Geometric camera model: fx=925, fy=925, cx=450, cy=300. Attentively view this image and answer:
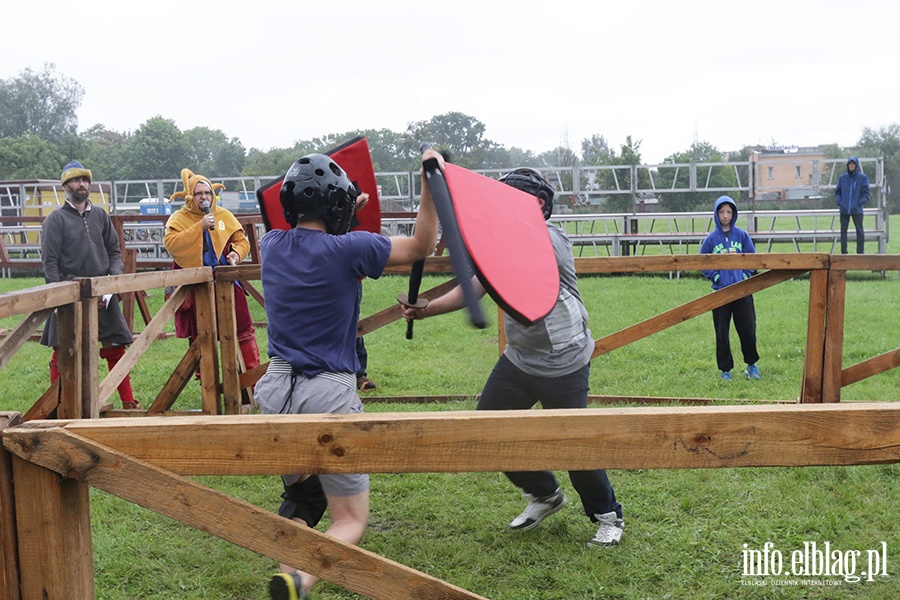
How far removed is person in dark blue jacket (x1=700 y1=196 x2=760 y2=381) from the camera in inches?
309

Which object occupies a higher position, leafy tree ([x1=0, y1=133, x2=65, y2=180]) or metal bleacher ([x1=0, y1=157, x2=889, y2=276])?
leafy tree ([x1=0, y1=133, x2=65, y2=180])

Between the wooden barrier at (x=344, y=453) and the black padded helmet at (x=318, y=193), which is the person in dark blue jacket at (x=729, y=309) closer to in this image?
the black padded helmet at (x=318, y=193)

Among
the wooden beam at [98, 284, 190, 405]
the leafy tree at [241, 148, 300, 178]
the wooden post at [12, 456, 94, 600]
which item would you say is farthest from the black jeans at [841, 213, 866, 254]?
the leafy tree at [241, 148, 300, 178]

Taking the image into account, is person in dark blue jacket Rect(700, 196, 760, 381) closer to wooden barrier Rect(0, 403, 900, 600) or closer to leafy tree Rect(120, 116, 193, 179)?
wooden barrier Rect(0, 403, 900, 600)

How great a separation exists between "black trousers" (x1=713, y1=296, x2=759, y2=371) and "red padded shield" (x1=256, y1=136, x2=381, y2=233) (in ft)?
15.5

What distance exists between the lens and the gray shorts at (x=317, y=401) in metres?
3.02

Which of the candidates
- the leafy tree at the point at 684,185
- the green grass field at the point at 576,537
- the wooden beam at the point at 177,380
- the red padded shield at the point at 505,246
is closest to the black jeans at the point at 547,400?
the green grass field at the point at 576,537

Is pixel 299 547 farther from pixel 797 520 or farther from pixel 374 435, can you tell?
pixel 797 520

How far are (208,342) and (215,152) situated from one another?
3670 inches

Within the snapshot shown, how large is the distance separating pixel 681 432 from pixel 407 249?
4.24ft

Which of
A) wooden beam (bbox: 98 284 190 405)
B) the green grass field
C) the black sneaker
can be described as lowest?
the green grass field

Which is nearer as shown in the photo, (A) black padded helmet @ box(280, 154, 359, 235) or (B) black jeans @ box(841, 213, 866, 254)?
(A) black padded helmet @ box(280, 154, 359, 235)

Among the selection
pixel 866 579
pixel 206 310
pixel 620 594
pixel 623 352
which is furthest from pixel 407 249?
pixel 623 352

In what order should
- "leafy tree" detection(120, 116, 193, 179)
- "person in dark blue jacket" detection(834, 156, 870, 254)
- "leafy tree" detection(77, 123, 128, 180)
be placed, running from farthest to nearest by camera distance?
"leafy tree" detection(120, 116, 193, 179)
"leafy tree" detection(77, 123, 128, 180)
"person in dark blue jacket" detection(834, 156, 870, 254)
